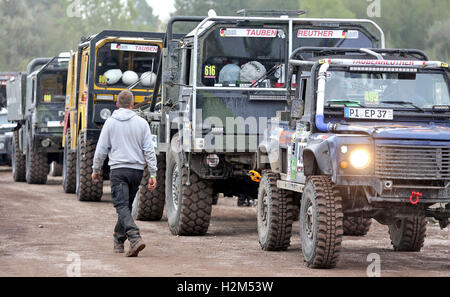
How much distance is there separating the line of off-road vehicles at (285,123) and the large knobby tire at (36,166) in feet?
13.5

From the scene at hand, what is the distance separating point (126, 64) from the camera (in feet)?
63.5

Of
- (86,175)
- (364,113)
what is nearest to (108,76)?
(86,175)

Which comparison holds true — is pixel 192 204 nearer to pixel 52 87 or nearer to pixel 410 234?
pixel 410 234

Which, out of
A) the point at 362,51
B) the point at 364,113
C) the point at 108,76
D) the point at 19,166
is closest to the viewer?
the point at 364,113

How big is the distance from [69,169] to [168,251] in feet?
32.5

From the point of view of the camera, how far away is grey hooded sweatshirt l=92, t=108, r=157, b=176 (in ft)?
37.3

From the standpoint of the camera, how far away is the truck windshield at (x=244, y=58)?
1381 cm

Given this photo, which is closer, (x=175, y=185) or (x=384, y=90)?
(x=384, y=90)

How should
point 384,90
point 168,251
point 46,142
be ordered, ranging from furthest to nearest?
1. point 46,142
2. point 168,251
3. point 384,90

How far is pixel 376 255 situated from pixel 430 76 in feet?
6.90

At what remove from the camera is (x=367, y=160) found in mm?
10039

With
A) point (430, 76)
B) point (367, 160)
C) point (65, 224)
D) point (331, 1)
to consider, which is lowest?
point (65, 224)
